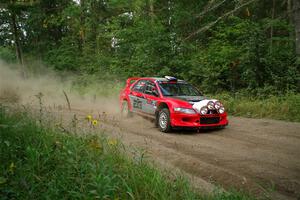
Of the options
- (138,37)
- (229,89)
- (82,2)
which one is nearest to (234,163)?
(229,89)

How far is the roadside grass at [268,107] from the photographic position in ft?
35.7

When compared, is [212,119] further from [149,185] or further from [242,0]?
[242,0]

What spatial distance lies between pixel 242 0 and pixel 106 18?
16228 millimetres

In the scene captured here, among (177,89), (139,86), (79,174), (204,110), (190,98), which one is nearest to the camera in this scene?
(79,174)

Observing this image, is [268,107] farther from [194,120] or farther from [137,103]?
[137,103]

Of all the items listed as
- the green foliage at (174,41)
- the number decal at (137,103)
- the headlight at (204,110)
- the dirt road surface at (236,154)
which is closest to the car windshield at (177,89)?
the number decal at (137,103)

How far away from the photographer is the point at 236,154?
653cm

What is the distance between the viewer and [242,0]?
571 inches

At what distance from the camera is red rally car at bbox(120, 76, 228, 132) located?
8922 millimetres

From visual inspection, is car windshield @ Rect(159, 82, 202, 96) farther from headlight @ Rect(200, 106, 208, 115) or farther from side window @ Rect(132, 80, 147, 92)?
headlight @ Rect(200, 106, 208, 115)

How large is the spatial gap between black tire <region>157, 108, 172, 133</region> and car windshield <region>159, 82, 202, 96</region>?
0.81 meters

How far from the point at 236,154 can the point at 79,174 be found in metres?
3.76

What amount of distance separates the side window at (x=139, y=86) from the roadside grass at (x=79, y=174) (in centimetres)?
602

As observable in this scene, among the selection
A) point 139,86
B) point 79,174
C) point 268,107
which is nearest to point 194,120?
point 139,86
